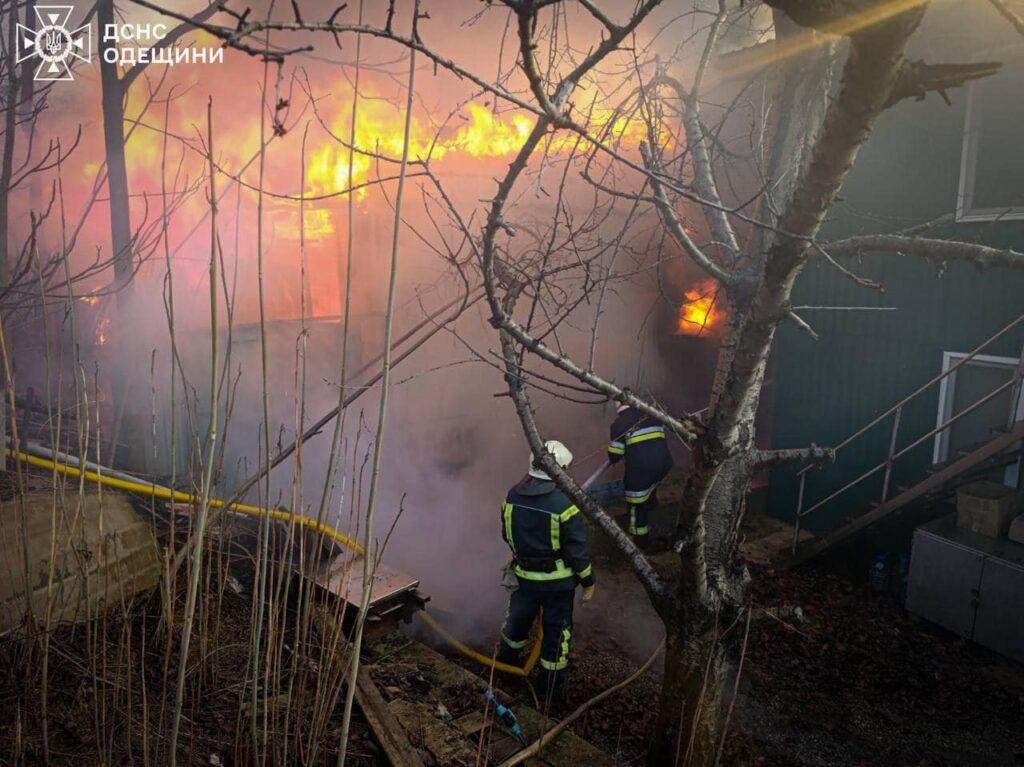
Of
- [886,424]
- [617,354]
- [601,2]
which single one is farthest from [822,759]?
[601,2]

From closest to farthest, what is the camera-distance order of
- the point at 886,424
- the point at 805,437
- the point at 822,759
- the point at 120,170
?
the point at 822,759 < the point at 120,170 < the point at 886,424 < the point at 805,437

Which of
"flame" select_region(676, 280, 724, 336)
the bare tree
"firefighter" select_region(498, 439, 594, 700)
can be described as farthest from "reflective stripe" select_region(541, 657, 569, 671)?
"flame" select_region(676, 280, 724, 336)

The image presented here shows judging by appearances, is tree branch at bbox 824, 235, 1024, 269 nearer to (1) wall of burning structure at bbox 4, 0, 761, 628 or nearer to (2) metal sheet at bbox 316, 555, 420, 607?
(2) metal sheet at bbox 316, 555, 420, 607

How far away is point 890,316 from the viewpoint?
8453 mm

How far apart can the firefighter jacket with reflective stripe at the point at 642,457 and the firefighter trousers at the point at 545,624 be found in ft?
9.09

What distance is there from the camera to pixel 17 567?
3.91m

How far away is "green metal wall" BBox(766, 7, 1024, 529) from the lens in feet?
25.0

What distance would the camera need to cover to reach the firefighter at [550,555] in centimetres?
535

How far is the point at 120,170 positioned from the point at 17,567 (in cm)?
473

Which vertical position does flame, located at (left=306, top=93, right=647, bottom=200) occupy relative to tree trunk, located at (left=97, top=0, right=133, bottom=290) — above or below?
above

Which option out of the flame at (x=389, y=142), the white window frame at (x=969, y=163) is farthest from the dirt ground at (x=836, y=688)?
the flame at (x=389, y=142)

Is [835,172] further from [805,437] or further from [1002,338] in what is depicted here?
[805,437]

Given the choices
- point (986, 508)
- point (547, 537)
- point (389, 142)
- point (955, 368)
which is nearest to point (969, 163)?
point (955, 368)

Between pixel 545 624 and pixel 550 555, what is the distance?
0.61 metres
